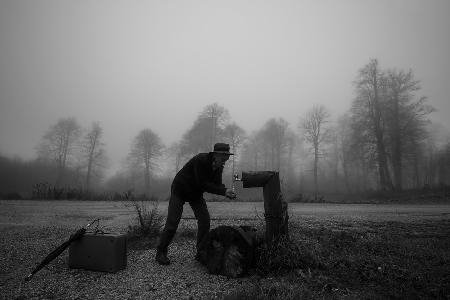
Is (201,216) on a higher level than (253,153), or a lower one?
lower

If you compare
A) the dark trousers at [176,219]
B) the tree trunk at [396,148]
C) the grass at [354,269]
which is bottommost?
the grass at [354,269]

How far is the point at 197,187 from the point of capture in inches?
204

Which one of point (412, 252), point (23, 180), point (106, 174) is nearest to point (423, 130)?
point (412, 252)

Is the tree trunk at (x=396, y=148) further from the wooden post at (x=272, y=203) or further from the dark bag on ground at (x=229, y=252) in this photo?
the dark bag on ground at (x=229, y=252)

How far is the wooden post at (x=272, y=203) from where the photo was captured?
16.0ft

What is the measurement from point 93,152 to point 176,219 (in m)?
44.0

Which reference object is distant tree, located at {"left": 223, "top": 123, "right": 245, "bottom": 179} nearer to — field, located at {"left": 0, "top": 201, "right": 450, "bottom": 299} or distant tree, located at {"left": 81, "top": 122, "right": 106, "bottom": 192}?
distant tree, located at {"left": 81, "top": 122, "right": 106, "bottom": 192}

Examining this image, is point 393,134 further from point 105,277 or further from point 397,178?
point 105,277

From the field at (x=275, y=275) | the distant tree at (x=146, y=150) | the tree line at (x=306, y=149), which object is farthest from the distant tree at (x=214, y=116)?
the field at (x=275, y=275)

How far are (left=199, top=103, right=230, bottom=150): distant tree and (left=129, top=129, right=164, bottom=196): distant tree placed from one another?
36.3ft

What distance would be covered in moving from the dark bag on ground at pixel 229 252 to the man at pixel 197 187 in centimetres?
21

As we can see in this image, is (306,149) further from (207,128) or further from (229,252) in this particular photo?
(229,252)

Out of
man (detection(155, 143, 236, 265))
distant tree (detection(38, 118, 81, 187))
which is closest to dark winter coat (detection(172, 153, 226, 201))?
man (detection(155, 143, 236, 265))

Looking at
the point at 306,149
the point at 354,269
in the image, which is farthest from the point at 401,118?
the point at 354,269
